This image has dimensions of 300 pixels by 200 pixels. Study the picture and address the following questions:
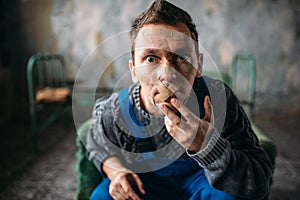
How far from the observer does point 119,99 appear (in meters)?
1.09

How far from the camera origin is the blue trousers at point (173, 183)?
1062 mm

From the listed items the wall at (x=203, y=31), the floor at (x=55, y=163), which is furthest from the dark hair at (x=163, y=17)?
the wall at (x=203, y=31)

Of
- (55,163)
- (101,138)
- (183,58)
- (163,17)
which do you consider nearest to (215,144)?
(183,58)

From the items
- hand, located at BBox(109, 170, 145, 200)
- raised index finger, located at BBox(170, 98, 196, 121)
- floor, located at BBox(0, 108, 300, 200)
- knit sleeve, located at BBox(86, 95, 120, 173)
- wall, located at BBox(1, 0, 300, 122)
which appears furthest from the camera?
wall, located at BBox(1, 0, 300, 122)

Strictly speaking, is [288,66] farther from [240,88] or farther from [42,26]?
[42,26]

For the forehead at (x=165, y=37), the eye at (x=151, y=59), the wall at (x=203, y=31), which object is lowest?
the wall at (x=203, y=31)

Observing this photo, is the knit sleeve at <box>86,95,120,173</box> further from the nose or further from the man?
the nose

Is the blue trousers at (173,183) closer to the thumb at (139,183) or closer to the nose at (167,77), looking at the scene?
the thumb at (139,183)

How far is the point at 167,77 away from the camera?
77cm

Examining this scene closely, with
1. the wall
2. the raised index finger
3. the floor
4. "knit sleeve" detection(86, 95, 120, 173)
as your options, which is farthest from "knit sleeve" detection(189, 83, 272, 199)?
the wall

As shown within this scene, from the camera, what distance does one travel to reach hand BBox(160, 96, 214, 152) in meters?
0.74

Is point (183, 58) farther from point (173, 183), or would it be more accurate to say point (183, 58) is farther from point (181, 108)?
point (173, 183)

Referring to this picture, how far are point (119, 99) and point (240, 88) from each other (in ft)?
8.28

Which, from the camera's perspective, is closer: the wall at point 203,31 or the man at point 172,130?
the man at point 172,130
